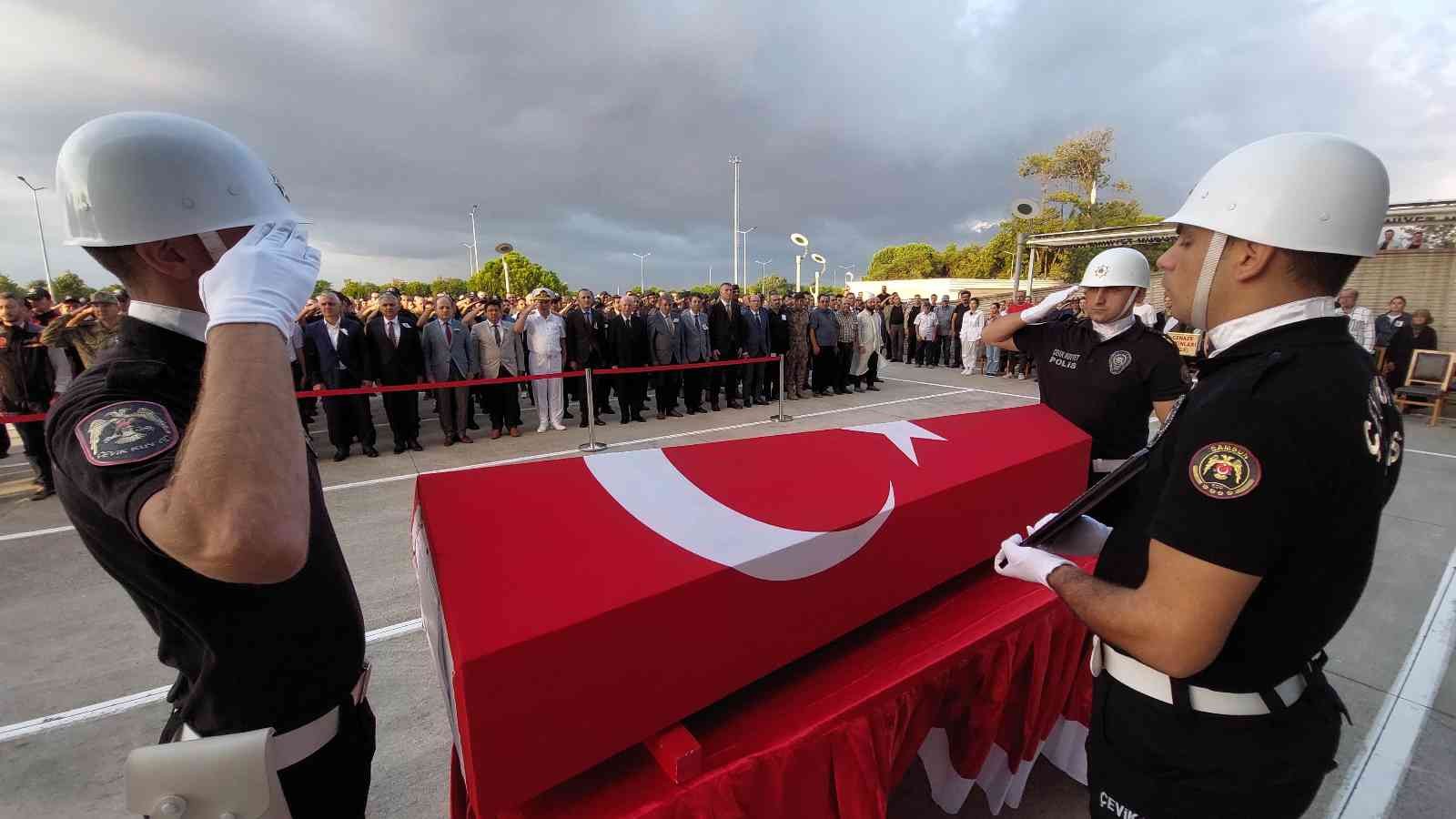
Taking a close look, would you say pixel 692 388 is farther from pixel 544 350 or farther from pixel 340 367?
pixel 340 367

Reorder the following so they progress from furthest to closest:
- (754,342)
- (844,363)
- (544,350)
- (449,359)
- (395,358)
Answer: (844,363)
(754,342)
(544,350)
(449,359)
(395,358)

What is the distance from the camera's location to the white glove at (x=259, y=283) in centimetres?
92

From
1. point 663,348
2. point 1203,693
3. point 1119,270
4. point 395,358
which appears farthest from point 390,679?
point 663,348

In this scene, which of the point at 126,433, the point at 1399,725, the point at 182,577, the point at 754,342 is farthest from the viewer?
the point at 754,342

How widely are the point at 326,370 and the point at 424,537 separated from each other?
700 centimetres

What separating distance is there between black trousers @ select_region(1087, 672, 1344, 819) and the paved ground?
1093 mm

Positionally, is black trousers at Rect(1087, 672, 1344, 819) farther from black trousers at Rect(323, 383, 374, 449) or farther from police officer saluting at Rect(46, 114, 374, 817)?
black trousers at Rect(323, 383, 374, 449)

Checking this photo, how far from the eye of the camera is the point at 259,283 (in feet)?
3.17

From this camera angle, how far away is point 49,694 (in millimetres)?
2717

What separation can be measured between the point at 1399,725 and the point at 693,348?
8357 mm

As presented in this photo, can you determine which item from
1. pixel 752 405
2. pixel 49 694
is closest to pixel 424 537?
pixel 49 694

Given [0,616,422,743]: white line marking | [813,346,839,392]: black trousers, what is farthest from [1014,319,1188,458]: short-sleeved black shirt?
[813,346,839,392]: black trousers

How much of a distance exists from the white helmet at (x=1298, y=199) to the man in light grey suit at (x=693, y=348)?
8.56m

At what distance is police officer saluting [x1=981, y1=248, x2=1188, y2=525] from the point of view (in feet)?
9.23
